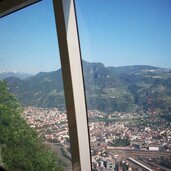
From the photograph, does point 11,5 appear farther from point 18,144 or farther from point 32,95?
point 18,144

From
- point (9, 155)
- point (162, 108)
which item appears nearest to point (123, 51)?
point (162, 108)

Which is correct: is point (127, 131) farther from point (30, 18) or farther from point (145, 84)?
point (30, 18)

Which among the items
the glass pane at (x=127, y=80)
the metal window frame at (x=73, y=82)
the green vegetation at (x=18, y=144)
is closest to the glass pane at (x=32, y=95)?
the green vegetation at (x=18, y=144)

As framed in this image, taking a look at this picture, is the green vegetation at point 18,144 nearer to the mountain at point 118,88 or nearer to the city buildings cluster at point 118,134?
the city buildings cluster at point 118,134

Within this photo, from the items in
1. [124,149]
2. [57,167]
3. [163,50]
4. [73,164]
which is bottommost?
[57,167]

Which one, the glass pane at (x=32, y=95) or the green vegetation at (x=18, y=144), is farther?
the green vegetation at (x=18, y=144)

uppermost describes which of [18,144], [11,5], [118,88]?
[11,5]

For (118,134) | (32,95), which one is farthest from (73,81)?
(32,95)
